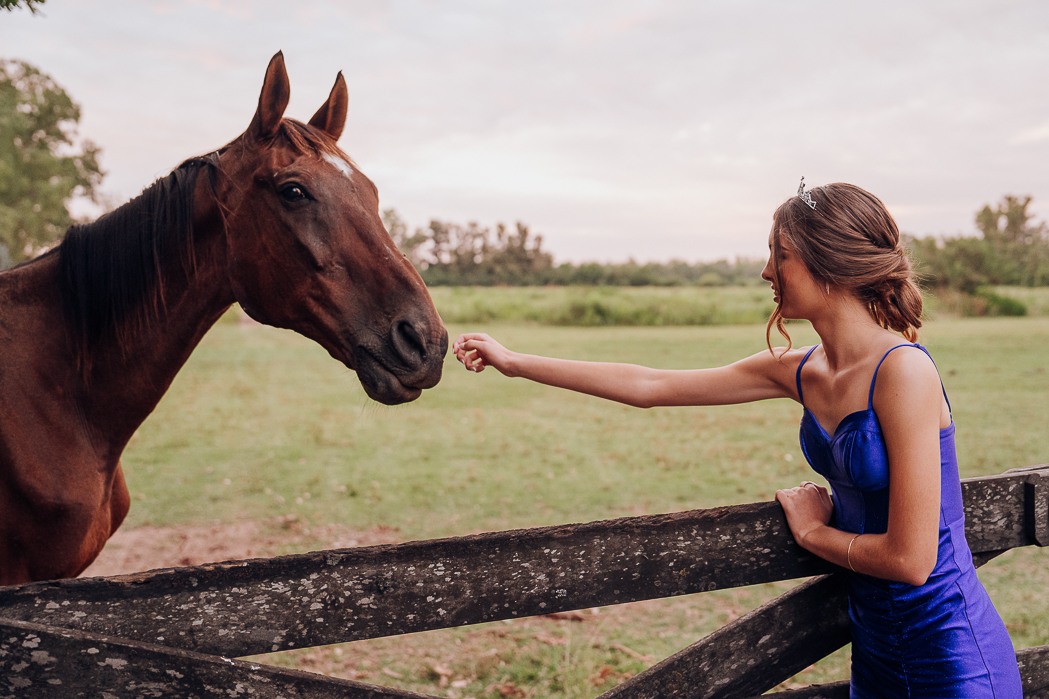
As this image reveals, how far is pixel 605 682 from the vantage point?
3.46 meters

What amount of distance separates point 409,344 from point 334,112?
3.48 ft

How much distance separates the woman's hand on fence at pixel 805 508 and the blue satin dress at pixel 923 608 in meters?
0.08

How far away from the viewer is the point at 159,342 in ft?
7.06

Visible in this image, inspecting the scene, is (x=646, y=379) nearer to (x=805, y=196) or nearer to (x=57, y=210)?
(x=805, y=196)

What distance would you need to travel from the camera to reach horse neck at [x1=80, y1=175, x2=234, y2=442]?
83.5 inches

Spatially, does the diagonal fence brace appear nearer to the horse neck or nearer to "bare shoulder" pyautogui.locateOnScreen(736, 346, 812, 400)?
the horse neck

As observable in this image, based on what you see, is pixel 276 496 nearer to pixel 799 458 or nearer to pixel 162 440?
pixel 162 440

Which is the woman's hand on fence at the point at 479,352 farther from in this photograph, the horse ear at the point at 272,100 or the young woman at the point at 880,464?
the horse ear at the point at 272,100

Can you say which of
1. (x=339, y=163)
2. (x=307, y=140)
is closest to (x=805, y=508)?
(x=339, y=163)

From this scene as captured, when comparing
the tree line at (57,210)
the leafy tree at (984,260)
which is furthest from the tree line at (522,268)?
the leafy tree at (984,260)

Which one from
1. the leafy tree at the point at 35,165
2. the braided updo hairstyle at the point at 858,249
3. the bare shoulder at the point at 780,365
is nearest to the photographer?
the braided updo hairstyle at the point at 858,249

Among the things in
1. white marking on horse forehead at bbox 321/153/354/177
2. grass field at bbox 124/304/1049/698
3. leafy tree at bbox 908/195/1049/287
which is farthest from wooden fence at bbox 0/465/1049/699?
leafy tree at bbox 908/195/1049/287

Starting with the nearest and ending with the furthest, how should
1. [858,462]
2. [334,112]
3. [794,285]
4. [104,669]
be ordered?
[104,669] < [858,462] < [794,285] < [334,112]

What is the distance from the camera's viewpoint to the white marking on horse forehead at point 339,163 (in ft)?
6.80
